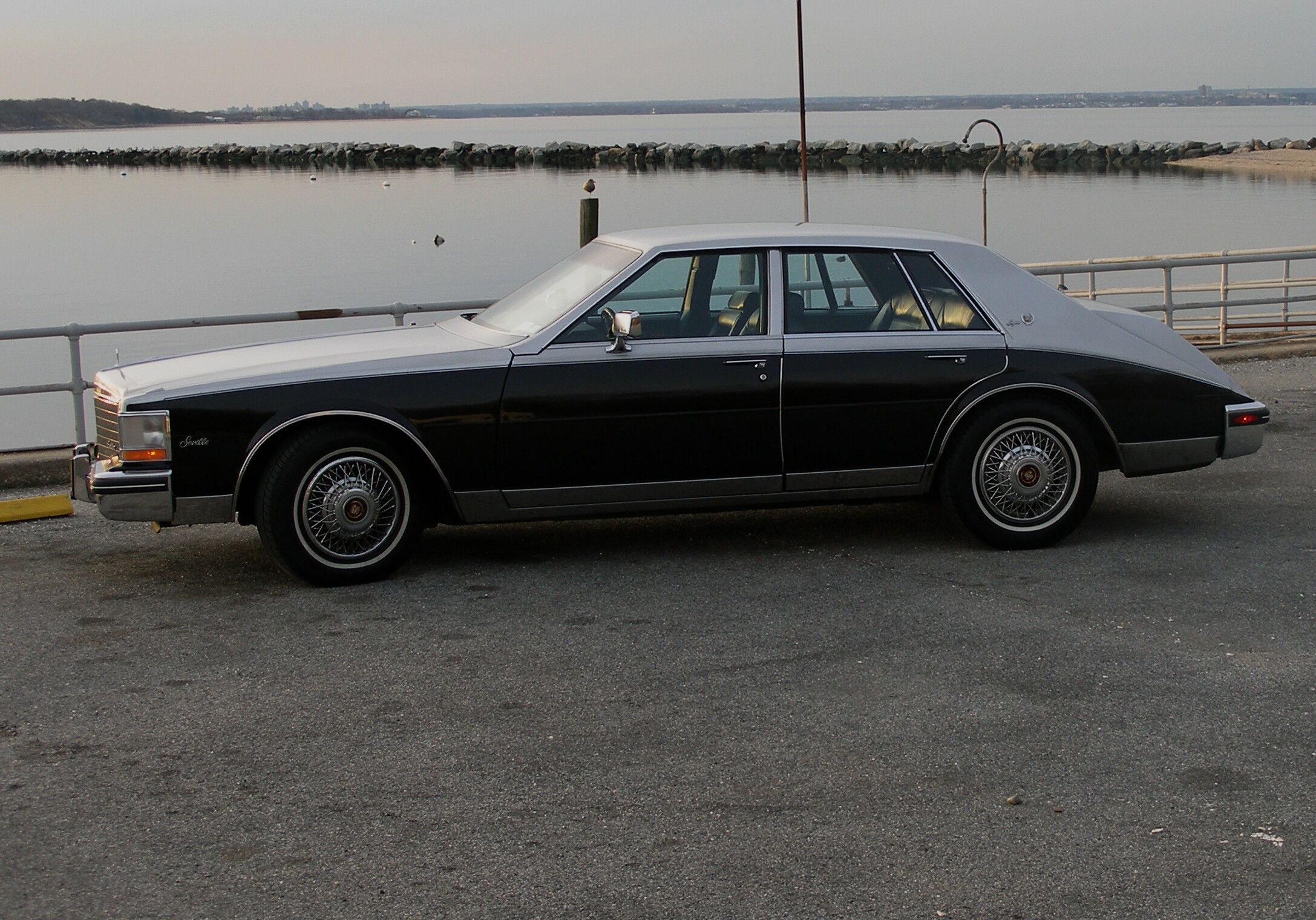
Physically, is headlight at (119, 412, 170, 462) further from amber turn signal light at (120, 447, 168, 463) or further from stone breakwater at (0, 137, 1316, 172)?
stone breakwater at (0, 137, 1316, 172)

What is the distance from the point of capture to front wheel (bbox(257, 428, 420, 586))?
252 inches

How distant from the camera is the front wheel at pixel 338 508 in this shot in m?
6.40

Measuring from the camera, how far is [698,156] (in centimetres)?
10325

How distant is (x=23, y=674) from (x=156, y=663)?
468 mm

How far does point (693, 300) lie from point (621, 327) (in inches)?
20.3

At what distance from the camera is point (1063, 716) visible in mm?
4902

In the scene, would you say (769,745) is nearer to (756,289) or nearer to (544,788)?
(544,788)

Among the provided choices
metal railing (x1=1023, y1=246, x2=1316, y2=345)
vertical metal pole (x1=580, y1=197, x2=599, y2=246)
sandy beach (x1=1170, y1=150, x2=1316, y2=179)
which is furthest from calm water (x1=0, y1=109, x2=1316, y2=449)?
metal railing (x1=1023, y1=246, x2=1316, y2=345)

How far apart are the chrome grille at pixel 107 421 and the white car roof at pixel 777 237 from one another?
2.40 metres

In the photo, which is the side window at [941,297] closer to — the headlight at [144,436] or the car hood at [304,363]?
the car hood at [304,363]

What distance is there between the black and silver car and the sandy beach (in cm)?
7808

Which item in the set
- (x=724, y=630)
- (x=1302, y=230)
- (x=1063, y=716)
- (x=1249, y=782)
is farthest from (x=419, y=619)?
(x=1302, y=230)

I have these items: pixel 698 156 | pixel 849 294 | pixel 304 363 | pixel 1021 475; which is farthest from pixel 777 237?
pixel 698 156

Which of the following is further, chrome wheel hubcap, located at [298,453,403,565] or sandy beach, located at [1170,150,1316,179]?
sandy beach, located at [1170,150,1316,179]
